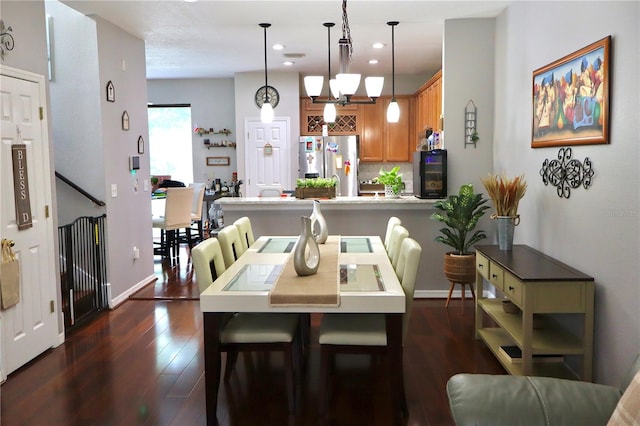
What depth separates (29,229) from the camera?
3.58m

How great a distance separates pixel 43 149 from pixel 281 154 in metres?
4.76

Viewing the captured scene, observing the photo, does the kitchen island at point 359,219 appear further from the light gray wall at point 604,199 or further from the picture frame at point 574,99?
the picture frame at point 574,99

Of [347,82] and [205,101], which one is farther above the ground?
[205,101]

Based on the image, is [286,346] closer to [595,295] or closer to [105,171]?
[595,295]

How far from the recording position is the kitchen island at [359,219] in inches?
201

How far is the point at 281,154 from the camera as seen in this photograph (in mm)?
8312

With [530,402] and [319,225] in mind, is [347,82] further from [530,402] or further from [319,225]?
[530,402]

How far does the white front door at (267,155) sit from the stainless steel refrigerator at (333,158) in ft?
1.08

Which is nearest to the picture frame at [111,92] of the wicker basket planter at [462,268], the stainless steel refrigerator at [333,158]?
the wicker basket planter at [462,268]

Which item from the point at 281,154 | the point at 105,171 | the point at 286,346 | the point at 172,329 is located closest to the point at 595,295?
the point at 286,346

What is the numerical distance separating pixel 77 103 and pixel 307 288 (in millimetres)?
3314

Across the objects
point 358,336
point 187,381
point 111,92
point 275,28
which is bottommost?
point 187,381

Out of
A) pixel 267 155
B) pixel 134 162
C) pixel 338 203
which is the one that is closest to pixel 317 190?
pixel 338 203

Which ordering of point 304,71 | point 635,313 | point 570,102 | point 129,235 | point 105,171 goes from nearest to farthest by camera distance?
1. point 635,313
2. point 570,102
3. point 105,171
4. point 129,235
5. point 304,71
